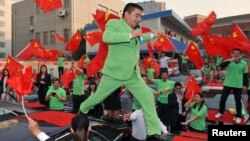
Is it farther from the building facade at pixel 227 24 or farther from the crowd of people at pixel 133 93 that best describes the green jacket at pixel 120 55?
the building facade at pixel 227 24

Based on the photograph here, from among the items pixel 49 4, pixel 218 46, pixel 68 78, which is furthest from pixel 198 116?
pixel 68 78

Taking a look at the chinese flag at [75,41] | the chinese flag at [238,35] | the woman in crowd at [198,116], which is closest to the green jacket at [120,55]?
the woman in crowd at [198,116]

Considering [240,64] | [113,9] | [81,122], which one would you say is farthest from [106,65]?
[113,9]

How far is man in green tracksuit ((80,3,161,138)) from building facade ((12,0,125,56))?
36.6 m

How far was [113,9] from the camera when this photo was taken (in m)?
51.8

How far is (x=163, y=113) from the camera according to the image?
809 centimetres

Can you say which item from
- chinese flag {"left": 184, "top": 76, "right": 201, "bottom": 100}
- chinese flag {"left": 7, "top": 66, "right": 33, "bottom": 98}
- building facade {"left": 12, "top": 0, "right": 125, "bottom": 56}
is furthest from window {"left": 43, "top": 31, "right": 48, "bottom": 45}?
chinese flag {"left": 7, "top": 66, "right": 33, "bottom": 98}

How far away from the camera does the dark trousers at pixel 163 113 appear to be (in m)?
7.93

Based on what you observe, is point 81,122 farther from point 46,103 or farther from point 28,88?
point 46,103

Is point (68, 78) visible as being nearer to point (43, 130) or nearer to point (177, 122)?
point (177, 122)

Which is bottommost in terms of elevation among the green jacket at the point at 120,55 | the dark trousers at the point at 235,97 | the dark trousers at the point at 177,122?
the dark trousers at the point at 177,122

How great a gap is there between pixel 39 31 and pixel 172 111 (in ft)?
138

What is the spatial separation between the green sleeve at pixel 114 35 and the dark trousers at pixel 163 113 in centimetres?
446

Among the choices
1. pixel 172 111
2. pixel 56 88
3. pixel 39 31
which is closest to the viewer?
pixel 172 111
